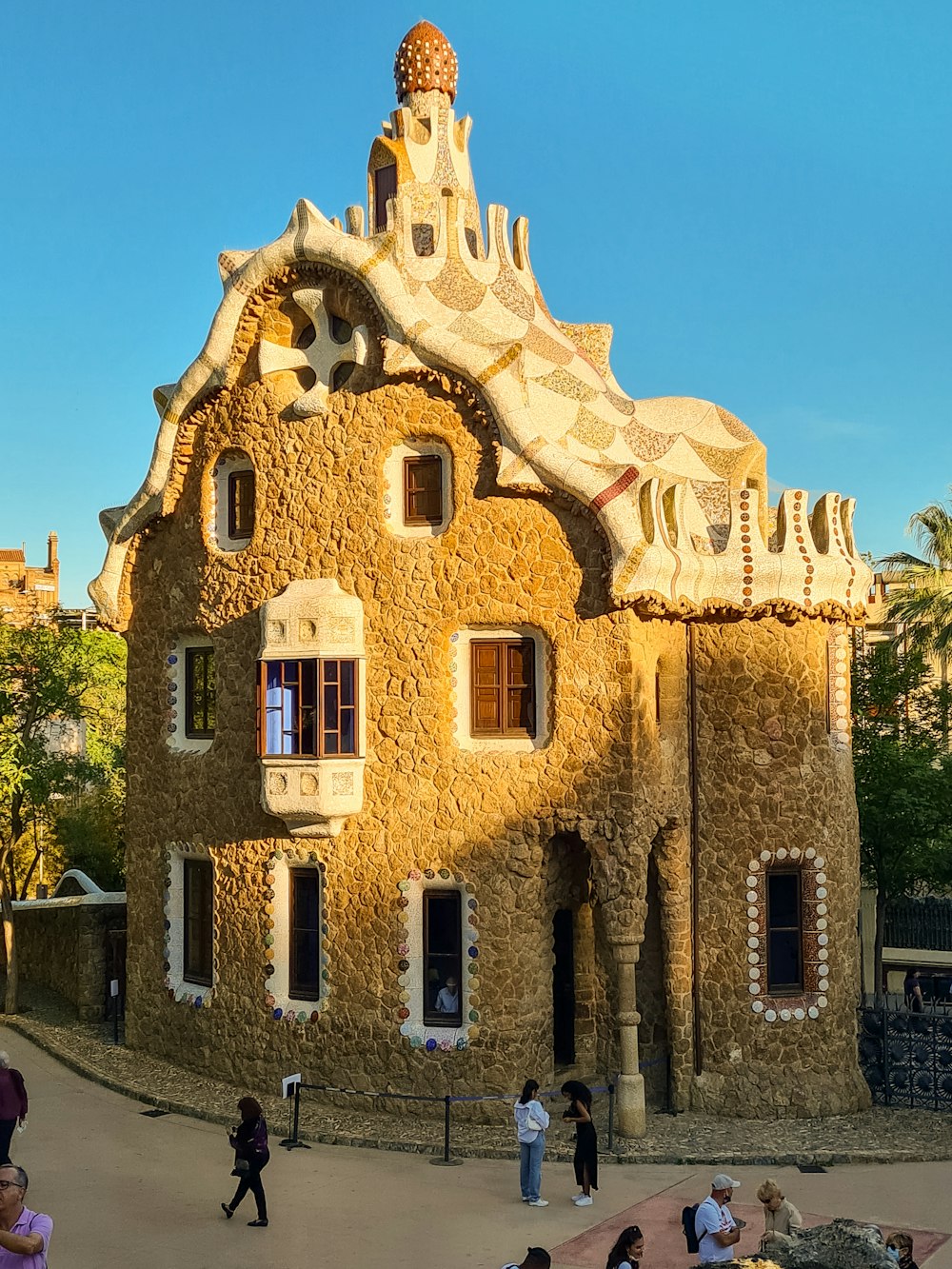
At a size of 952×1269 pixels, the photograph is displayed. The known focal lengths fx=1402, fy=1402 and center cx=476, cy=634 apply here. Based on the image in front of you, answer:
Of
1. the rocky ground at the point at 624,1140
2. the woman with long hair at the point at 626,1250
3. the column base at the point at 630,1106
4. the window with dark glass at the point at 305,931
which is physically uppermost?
the window with dark glass at the point at 305,931

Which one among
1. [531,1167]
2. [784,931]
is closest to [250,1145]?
[531,1167]

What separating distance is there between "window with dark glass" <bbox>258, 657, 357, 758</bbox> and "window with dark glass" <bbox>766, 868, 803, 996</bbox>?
544 cm

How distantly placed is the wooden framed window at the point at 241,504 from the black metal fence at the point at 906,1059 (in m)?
10.1

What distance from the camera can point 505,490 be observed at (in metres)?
16.5

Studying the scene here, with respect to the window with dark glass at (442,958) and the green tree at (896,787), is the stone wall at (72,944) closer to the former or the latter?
the window with dark glass at (442,958)

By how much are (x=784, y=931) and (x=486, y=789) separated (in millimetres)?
4152

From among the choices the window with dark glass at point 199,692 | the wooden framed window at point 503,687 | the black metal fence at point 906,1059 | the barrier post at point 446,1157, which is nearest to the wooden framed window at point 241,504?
the window with dark glass at point 199,692

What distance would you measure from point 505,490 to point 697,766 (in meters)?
4.16

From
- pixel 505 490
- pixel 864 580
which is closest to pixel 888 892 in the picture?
pixel 864 580

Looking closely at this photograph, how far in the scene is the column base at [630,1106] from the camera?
15523 millimetres

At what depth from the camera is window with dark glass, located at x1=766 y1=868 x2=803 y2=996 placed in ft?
56.1

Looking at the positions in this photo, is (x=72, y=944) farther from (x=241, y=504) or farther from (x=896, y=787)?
(x=896, y=787)

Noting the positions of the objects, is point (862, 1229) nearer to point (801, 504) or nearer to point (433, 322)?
point (801, 504)

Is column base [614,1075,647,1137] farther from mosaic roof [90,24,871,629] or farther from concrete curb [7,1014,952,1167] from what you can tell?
mosaic roof [90,24,871,629]
